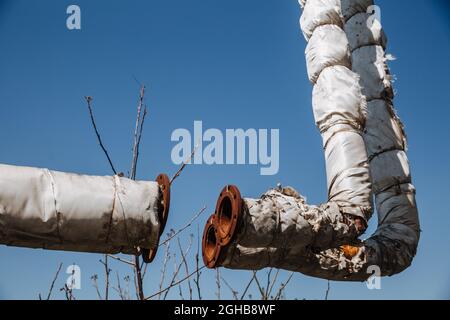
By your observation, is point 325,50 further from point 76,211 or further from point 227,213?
point 76,211

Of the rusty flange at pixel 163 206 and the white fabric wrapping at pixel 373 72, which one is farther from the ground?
the white fabric wrapping at pixel 373 72

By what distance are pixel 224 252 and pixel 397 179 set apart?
8.86ft

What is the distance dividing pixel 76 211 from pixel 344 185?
220 cm

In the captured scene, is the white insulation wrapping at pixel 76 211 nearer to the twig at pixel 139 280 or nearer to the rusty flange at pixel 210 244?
the rusty flange at pixel 210 244

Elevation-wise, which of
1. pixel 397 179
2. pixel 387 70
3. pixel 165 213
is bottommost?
pixel 165 213

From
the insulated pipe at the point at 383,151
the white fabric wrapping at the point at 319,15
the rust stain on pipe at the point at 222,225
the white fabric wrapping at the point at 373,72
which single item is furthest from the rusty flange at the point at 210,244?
the white fabric wrapping at the point at 373,72

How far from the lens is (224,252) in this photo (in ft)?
11.0

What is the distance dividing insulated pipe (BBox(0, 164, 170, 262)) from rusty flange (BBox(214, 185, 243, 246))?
0.47 m

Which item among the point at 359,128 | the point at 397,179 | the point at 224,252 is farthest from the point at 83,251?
the point at 397,179

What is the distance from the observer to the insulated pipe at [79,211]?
265 centimetres

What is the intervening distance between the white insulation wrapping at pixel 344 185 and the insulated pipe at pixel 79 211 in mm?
655

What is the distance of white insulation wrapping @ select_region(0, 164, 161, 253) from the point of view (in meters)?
2.64

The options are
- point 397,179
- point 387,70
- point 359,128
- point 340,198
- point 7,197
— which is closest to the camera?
point 7,197
